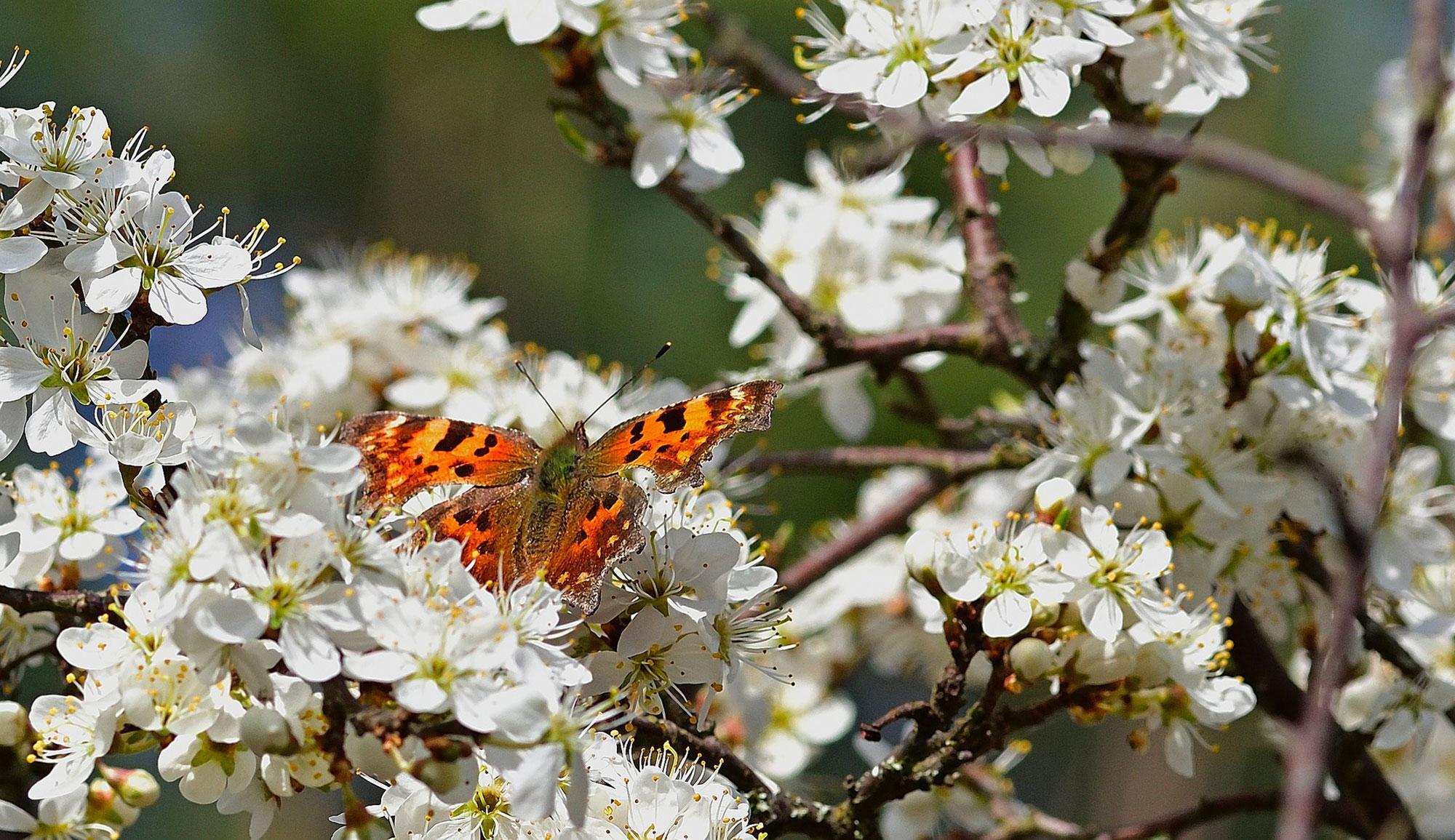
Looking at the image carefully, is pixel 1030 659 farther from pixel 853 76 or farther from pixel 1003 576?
pixel 853 76

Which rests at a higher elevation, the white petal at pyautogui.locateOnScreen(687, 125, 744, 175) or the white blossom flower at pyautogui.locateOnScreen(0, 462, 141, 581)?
the white petal at pyautogui.locateOnScreen(687, 125, 744, 175)

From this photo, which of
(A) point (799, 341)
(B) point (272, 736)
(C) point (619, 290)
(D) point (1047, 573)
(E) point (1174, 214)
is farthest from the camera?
(C) point (619, 290)

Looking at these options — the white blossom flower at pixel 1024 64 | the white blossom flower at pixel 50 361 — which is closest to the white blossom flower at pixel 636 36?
the white blossom flower at pixel 1024 64

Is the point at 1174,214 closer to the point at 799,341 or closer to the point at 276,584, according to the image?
the point at 799,341

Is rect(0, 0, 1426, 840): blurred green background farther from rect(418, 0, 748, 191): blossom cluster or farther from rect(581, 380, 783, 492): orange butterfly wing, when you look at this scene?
rect(581, 380, 783, 492): orange butterfly wing

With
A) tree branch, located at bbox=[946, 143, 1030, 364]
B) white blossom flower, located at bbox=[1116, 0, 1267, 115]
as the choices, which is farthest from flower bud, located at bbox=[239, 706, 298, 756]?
white blossom flower, located at bbox=[1116, 0, 1267, 115]

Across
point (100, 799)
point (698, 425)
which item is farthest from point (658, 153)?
point (100, 799)

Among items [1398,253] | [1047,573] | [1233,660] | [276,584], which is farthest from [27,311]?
[1233,660]
